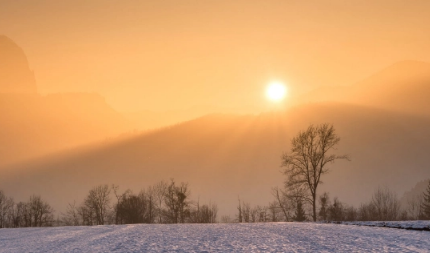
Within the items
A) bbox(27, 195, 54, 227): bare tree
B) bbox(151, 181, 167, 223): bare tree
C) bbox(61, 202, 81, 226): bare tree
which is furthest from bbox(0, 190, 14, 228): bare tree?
bbox(151, 181, 167, 223): bare tree

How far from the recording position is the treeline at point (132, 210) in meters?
112

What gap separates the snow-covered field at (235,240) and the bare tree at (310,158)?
25.4m

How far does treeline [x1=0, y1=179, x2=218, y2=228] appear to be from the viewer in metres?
112

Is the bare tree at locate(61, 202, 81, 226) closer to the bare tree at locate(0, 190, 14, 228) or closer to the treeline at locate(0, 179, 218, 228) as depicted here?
the treeline at locate(0, 179, 218, 228)

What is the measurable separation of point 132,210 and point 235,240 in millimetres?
82823

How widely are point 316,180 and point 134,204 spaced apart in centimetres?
6596

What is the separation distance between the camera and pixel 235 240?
34688 mm

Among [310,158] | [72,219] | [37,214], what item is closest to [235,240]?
[310,158]

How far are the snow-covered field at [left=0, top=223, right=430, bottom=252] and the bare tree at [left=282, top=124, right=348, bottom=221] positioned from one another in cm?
2543

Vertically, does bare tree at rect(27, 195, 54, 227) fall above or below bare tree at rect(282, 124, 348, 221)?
below

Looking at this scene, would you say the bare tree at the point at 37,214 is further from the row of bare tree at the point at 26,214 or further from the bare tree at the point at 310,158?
the bare tree at the point at 310,158

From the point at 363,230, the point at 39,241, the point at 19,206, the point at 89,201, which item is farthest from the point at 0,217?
the point at 363,230

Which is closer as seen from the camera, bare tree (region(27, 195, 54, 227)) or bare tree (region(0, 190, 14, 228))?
bare tree (region(27, 195, 54, 227))

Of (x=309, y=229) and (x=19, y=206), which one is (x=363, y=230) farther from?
(x=19, y=206)
